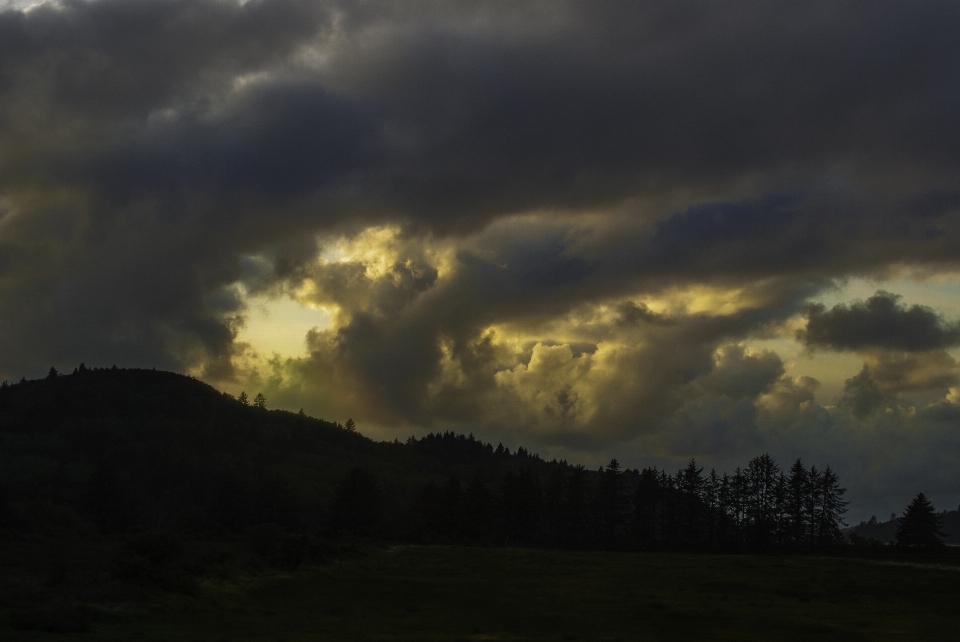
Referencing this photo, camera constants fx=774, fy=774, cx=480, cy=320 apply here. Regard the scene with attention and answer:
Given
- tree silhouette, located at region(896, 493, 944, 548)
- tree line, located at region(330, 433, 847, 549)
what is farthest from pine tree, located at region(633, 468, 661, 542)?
tree silhouette, located at region(896, 493, 944, 548)

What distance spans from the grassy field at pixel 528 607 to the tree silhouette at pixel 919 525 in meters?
57.7

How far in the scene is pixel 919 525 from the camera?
11850 cm

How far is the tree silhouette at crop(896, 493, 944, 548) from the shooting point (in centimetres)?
11666

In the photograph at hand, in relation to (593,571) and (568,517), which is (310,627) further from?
(568,517)

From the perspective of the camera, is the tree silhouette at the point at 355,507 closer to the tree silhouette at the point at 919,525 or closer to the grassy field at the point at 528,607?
the grassy field at the point at 528,607

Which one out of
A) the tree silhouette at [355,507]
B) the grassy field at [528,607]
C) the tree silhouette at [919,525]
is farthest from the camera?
the tree silhouette at [355,507]

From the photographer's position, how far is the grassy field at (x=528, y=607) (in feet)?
109

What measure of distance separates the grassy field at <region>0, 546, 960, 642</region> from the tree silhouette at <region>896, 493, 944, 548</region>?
5771 cm

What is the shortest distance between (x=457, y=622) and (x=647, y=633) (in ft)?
29.6

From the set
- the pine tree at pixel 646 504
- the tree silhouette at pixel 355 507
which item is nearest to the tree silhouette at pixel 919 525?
the pine tree at pixel 646 504

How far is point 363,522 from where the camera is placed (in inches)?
5507

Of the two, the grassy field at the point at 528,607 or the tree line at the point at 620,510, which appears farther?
the tree line at the point at 620,510

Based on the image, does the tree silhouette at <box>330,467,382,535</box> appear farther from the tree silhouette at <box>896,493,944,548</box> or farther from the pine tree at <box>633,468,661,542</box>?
the tree silhouette at <box>896,493,944,548</box>

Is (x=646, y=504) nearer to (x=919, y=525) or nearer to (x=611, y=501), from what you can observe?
(x=611, y=501)
